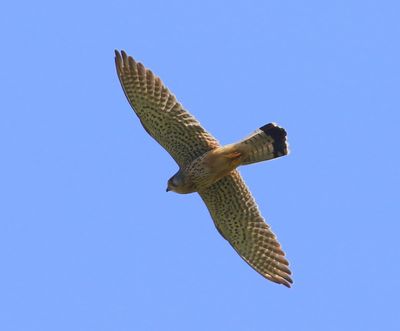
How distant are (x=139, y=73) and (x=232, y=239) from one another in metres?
3.05

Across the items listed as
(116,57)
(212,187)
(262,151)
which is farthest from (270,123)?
(116,57)

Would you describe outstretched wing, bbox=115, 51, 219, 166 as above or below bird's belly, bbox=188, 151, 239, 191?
above

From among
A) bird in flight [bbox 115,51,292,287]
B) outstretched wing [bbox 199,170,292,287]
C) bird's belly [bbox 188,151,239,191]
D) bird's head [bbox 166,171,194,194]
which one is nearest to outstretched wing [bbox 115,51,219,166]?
bird in flight [bbox 115,51,292,287]

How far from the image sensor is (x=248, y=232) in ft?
53.6

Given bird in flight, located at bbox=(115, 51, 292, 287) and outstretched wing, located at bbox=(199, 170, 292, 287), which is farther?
outstretched wing, located at bbox=(199, 170, 292, 287)

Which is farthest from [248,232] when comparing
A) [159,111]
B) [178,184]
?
[159,111]

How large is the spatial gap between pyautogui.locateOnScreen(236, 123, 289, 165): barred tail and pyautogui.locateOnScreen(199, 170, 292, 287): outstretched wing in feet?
3.06

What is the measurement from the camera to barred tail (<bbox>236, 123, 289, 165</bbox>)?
15.3 metres

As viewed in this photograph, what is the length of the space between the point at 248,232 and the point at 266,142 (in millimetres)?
1701

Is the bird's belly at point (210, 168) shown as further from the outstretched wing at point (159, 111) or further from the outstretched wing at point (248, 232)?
the outstretched wing at point (248, 232)

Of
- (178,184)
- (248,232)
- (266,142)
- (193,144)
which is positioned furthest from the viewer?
(248,232)

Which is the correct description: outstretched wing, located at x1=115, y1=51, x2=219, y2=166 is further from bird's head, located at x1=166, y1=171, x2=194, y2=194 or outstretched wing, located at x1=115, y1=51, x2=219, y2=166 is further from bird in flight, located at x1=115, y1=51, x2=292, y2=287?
bird's head, located at x1=166, y1=171, x2=194, y2=194

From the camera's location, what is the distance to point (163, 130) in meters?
15.5

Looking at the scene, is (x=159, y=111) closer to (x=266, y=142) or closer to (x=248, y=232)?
(x=266, y=142)
